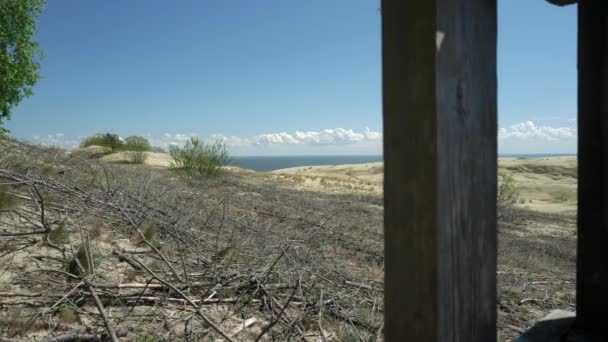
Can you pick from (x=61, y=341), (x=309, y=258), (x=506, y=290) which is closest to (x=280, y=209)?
(x=309, y=258)

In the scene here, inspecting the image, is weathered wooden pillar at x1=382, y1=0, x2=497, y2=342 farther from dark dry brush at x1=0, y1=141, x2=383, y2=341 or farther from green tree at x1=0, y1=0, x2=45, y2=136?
green tree at x1=0, y1=0, x2=45, y2=136

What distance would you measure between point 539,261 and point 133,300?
6023 mm

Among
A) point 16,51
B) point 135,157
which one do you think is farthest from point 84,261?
point 135,157

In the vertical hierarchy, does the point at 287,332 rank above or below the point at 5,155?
below

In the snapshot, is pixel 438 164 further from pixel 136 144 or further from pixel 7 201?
pixel 136 144

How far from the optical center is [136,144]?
22672 mm

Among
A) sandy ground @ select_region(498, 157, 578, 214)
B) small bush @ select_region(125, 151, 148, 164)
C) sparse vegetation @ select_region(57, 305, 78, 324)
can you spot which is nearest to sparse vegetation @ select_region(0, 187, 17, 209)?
sparse vegetation @ select_region(57, 305, 78, 324)

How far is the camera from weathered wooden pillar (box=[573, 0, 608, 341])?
38.0 inches

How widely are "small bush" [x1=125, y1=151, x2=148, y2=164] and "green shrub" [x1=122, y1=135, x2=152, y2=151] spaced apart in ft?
4.92

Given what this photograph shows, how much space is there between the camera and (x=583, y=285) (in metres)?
1.05

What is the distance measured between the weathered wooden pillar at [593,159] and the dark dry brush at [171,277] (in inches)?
54.4

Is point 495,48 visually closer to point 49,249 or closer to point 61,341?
point 61,341

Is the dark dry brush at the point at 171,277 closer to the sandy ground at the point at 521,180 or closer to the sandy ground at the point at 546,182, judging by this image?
the sandy ground at the point at 521,180

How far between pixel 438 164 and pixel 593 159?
553 millimetres
